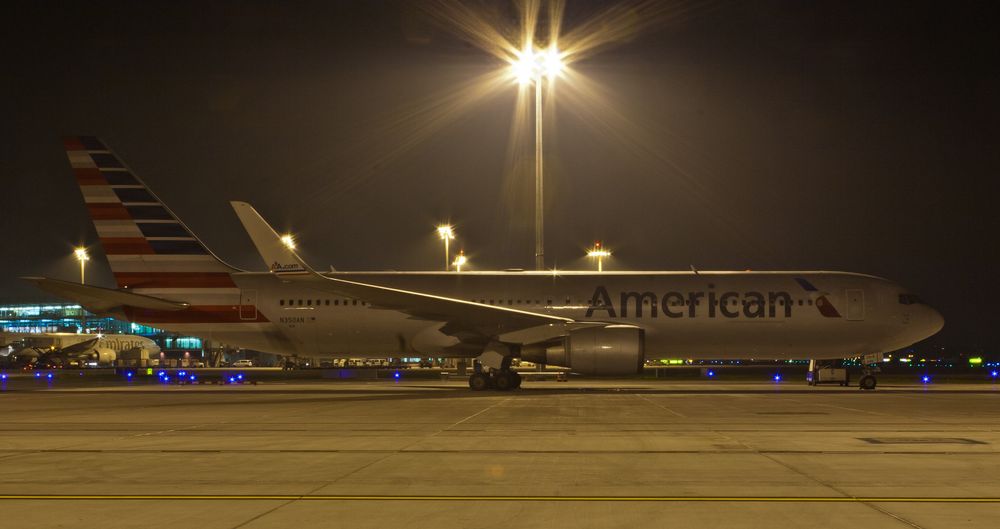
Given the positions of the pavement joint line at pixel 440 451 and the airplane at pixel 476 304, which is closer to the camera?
the pavement joint line at pixel 440 451

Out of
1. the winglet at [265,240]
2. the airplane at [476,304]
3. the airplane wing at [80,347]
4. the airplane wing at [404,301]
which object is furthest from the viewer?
the airplane wing at [80,347]

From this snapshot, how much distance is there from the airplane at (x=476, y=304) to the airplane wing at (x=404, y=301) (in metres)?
0.08

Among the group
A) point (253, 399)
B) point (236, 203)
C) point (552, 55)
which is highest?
point (552, 55)

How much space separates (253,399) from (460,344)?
612 cm

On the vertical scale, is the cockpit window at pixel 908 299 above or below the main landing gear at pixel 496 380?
above

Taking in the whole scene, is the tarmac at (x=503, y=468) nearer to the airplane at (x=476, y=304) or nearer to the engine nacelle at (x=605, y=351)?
the engine nacelle at (x=605, y=351)

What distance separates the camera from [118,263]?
2716 centimetres

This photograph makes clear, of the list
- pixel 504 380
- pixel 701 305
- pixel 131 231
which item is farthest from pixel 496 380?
pixel 131 231

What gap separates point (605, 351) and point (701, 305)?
13.3 ft

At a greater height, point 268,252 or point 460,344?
point 268,252

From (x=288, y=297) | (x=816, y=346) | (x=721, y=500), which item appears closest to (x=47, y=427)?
(x=721, y=500)

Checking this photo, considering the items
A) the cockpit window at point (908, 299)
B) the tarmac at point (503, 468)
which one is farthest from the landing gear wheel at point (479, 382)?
the cockpit window at point (908, 299)

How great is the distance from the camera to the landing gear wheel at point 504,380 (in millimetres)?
25031

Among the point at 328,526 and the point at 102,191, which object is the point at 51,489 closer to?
the point at 328,526
